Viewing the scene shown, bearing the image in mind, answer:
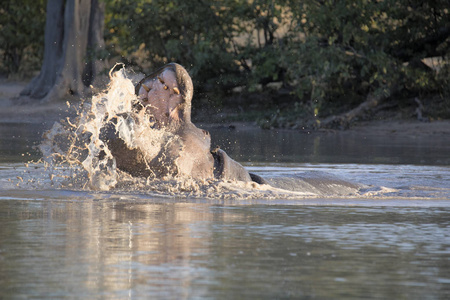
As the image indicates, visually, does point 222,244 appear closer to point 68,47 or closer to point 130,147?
point 130,147

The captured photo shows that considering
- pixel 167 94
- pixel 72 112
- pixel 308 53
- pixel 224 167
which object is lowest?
pixel 224 167

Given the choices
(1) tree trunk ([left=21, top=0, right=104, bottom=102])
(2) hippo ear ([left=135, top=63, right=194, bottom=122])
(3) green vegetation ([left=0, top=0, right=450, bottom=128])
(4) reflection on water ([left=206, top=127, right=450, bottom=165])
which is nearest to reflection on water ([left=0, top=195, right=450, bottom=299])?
(2) hippo ear ([left=135, top=63, right=194, bottom=122])

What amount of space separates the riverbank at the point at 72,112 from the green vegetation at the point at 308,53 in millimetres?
447

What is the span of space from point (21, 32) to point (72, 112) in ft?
48.9

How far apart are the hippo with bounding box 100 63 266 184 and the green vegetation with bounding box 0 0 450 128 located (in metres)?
13.1

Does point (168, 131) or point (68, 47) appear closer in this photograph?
point (168, 131)

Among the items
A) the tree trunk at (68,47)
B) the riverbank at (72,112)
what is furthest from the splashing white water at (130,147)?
the tree trunk at (68,47)

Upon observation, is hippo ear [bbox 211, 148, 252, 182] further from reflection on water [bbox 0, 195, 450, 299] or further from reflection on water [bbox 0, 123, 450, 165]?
reflection on water [bbox 0, 123, 450, 165]

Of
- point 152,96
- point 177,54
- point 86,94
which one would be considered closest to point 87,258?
point 152,96

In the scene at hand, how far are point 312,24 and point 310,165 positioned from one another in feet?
35.2

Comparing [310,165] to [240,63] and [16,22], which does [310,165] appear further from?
[16,22]

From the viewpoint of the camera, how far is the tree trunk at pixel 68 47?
95.7 feet

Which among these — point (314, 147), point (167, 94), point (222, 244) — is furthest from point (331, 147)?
point (222, 244)

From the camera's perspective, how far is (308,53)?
21016mm
